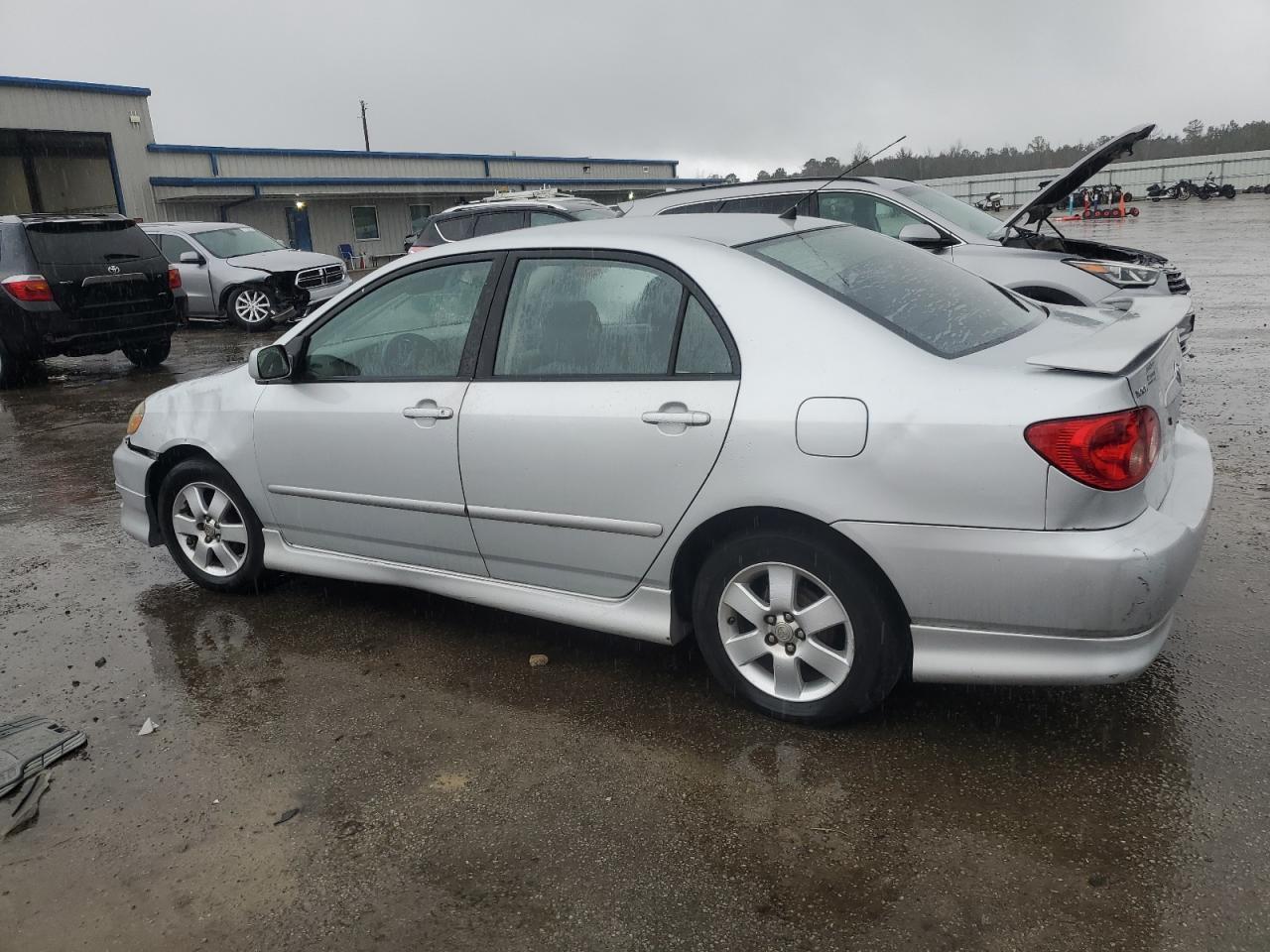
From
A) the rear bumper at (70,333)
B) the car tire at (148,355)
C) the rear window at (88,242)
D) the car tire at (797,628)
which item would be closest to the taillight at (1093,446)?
the car tire at (797,628)

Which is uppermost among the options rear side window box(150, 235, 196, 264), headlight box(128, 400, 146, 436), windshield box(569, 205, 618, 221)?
windshield box(569, 205, 618, 221)

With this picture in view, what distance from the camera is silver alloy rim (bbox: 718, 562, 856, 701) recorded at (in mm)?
2998

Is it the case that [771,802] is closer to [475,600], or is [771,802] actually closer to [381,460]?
[475,600]

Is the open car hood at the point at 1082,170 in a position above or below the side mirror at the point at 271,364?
above

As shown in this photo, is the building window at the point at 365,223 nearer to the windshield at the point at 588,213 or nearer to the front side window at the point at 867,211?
the windshield at the point at 588,213

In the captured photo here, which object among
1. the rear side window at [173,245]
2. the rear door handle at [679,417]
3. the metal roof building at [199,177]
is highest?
the metal roof building at [199,177]

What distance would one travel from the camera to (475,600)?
3785mm

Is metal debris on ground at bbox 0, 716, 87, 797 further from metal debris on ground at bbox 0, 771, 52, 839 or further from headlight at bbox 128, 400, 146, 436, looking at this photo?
headlight at bbox 128, 400, 146, 436

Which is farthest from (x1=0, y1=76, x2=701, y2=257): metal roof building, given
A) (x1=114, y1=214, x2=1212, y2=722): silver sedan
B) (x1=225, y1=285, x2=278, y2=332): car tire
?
(x1=114, y1=214, x2=1212, y2=722): silver sedan

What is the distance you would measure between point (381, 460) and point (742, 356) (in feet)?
5.21

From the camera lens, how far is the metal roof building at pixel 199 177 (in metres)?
24.5

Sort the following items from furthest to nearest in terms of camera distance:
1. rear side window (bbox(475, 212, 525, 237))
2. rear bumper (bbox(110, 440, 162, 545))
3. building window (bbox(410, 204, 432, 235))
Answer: building window (bbox(410, 204, 432, 235)) → rear side window (bbox(475, 212, 525, 237)) → rear bumper (bbox(110, 440, 162, 545))

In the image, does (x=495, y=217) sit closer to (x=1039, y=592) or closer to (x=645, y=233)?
(x=645, y=233)

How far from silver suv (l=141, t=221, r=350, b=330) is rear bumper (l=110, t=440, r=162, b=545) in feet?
37.7
